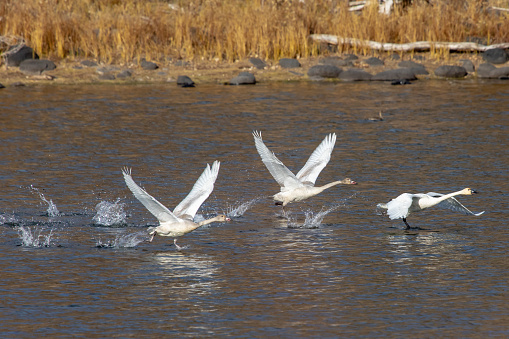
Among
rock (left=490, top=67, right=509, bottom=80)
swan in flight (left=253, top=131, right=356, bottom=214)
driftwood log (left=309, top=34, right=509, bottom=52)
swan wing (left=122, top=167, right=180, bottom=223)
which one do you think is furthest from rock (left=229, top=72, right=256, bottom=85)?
swan wing (left=122, top=167, right=180, bottom=223)

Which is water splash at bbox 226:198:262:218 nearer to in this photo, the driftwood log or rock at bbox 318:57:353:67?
rock at bbox 318:57:353:67

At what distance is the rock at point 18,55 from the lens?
24.7 m

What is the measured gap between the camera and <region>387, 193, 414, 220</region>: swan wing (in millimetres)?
10445

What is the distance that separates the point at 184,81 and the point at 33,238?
45.9ft

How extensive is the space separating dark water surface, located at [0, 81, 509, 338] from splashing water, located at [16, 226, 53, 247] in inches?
1.4

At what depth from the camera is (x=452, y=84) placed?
24047mm

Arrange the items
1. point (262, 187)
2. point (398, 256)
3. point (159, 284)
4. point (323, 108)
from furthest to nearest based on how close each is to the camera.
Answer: point (323, 108)
point (262, 187)
point (398, 256)
point (159, 284)

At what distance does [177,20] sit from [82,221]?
16205 millimetres

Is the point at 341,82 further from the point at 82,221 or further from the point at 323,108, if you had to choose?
A: the point at 82,221

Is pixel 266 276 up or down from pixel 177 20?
down

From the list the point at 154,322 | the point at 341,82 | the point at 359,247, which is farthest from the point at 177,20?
the point at 154,322

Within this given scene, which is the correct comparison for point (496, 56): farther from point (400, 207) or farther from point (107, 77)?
point (400, 207)

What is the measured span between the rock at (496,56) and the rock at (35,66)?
13089mm

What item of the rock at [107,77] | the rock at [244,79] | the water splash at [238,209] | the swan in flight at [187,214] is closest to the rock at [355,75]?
the rock at [244,79]
